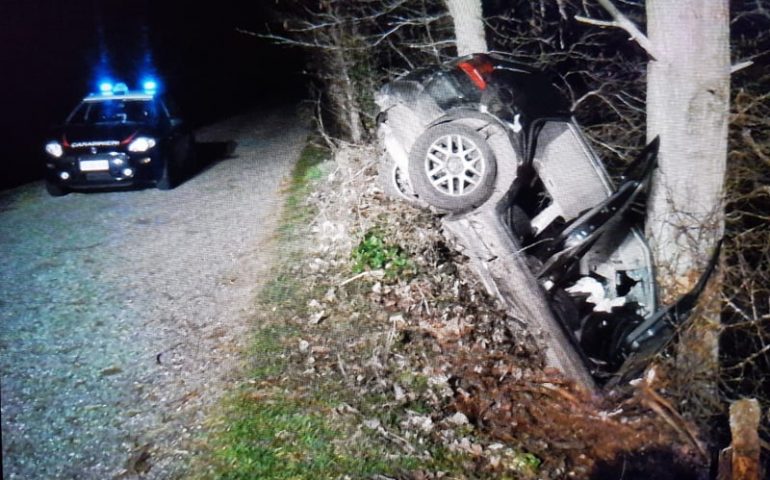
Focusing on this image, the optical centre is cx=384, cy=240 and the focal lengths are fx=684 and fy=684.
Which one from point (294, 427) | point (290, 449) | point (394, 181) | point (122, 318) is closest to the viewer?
point (290, 449)

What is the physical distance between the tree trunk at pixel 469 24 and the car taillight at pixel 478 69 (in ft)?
8.59

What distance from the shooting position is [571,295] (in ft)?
19.8

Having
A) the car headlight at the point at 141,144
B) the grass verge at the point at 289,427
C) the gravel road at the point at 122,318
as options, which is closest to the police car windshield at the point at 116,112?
the car headlight at the point at 141,144

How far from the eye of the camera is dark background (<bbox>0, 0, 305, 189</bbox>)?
611 inches

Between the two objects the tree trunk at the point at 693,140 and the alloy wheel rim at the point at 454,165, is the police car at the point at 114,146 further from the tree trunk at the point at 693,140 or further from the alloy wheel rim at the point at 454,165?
the tree trunk at the point at 693,140

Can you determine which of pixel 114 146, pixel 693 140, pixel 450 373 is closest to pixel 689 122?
pixel 693 140

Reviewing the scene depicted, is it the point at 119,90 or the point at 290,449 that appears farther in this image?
the point at 119,90

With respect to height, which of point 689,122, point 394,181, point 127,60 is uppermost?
point 127,60

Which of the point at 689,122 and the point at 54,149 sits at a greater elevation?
the point at 689,122

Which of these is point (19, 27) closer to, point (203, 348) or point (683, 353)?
point (203, 348)

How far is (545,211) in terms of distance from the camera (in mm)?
6152

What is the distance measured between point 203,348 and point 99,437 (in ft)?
4.38

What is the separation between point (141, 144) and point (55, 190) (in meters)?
1.55

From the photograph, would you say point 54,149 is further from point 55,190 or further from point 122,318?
point 122,318
